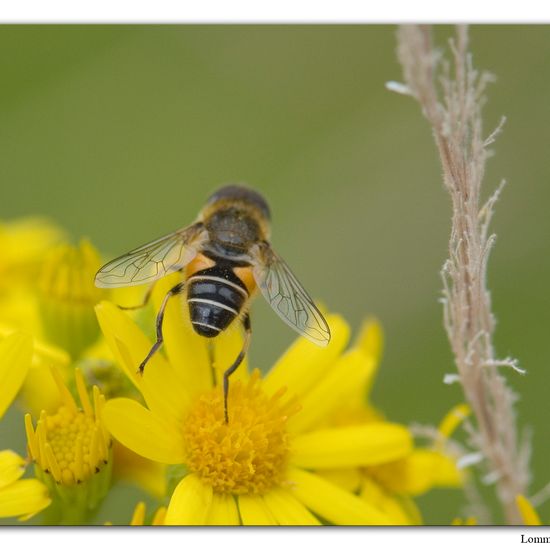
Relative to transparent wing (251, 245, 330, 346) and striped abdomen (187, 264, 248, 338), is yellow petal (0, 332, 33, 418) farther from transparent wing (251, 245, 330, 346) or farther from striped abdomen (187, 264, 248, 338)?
transparent wing (251, 245, 330, 346)

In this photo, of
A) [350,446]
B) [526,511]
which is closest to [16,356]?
[350,446]

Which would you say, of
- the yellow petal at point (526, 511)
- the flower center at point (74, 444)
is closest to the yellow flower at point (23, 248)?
the flower center at point (74, 444)

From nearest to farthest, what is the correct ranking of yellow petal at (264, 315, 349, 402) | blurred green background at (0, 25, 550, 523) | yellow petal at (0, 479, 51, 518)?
yellow petal at (0, 479, 51, 518)
yellow petal at (264, 315, 349, 402)
blurred green background at (0, 25, 550, 523)

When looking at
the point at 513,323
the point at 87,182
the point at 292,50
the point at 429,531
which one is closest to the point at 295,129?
the point at 292,50

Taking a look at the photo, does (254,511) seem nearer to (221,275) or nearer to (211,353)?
(211,353)

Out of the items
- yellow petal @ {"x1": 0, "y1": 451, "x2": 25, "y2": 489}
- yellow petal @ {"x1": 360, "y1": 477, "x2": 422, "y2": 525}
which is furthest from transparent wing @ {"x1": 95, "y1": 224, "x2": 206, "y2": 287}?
yellow petal @ {"x1": 360, "y1": 477, "x2": 422, "y2": 525}
